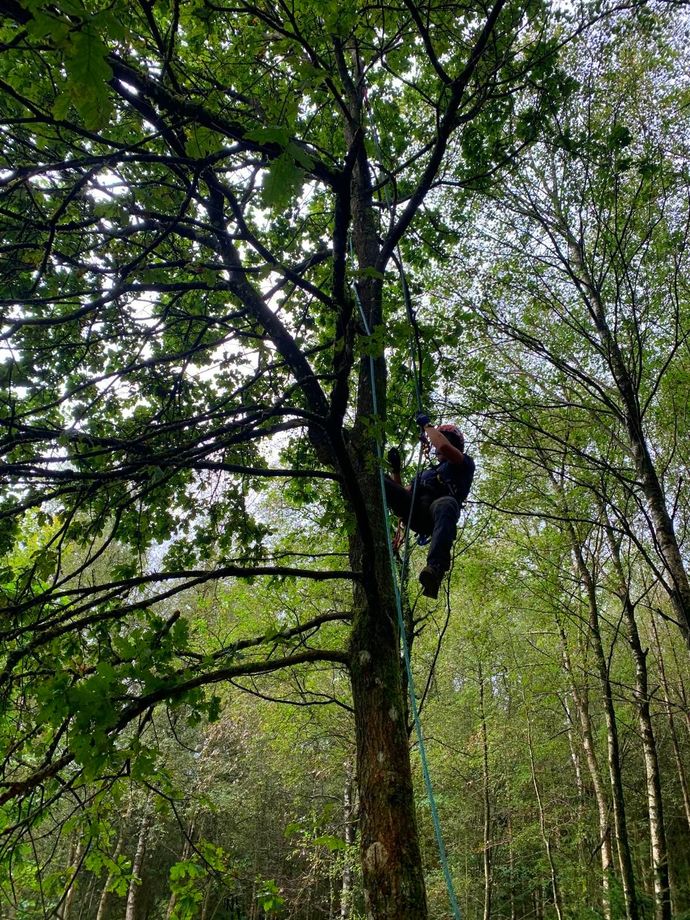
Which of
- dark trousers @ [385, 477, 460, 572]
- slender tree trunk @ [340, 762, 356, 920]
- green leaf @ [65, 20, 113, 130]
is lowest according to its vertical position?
slender tree trunk @ [340, 762, 356, 920]

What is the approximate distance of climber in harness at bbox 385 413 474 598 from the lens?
3.62 meters

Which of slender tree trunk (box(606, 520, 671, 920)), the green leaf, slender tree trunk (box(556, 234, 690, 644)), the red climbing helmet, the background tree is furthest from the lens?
slender tree trunk (box(606, 520, 671, 920))

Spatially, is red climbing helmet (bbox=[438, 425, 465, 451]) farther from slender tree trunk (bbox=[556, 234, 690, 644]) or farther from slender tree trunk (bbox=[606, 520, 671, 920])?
slender tree trunk (bbox=[606, 520, 671, 920])

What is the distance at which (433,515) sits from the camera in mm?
3928

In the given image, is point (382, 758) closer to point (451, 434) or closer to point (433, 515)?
point (433, 515)

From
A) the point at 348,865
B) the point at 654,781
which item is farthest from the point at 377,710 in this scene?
the point at 348,865

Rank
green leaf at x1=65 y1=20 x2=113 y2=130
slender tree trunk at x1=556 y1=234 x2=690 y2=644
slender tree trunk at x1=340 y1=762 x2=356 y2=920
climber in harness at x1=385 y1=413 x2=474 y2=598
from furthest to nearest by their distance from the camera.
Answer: slender tree trunk at x1=340 y1=762 x2=356 y2=920 < climber in harness at x1=385 y1=413 x2=474 y2=598 < slender tree trunk at x1=556 y1=234 x2=690 y2=644 < green leaf at x1=65 y1=20 x2=113 y2=130

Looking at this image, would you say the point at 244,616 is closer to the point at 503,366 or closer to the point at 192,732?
the point at 503,366

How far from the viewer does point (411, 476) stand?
17.7 ft

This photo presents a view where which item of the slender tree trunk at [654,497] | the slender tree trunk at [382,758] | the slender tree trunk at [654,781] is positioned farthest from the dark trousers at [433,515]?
the slender tree trunk at [654,781]

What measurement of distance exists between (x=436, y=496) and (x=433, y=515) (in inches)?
13.0

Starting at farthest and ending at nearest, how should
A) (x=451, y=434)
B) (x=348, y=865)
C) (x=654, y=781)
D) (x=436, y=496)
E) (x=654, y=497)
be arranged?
1. (x=348, y=865)
2. (x=654, y=781)
3. (x=451, y=434)
4. (x=436, y=496)
5. (x=654, y=497)

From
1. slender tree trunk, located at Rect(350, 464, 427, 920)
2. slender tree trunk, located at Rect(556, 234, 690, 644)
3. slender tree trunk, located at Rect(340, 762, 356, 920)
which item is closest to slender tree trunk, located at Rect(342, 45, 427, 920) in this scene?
slender tree trunk, located at Rect(350, 464, 427, 920)

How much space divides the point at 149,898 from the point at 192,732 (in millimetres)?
8901
